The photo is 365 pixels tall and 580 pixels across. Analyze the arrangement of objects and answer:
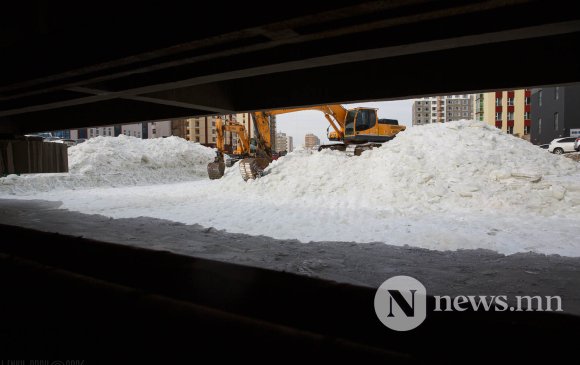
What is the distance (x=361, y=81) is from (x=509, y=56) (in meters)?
2.14

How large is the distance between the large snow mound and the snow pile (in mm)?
9531

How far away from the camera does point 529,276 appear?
17.3 ft

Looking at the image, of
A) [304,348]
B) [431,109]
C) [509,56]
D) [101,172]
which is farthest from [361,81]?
[431,109]

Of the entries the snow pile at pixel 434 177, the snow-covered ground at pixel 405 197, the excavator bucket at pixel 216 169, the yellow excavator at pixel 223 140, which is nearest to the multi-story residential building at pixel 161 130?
the excavator bucket at pixel 216 169

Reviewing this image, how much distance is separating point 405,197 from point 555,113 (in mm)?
51538

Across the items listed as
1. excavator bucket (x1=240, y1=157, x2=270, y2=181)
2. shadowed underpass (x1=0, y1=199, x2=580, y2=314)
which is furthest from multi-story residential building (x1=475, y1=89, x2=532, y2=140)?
shadowed underpass (x1=0, y1=199, x2=580, y2=314)

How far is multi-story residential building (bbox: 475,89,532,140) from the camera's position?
226 ft

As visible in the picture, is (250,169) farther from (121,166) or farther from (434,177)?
(121,166)

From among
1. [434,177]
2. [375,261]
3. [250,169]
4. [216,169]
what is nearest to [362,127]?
[250,169]

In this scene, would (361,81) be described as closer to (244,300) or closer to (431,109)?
(244,300)

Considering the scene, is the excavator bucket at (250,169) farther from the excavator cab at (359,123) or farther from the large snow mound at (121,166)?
the large snow mound at (121,166)

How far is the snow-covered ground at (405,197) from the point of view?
8195 millimetres

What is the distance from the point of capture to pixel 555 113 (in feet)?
164

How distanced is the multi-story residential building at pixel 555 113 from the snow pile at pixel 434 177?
37.2 m
